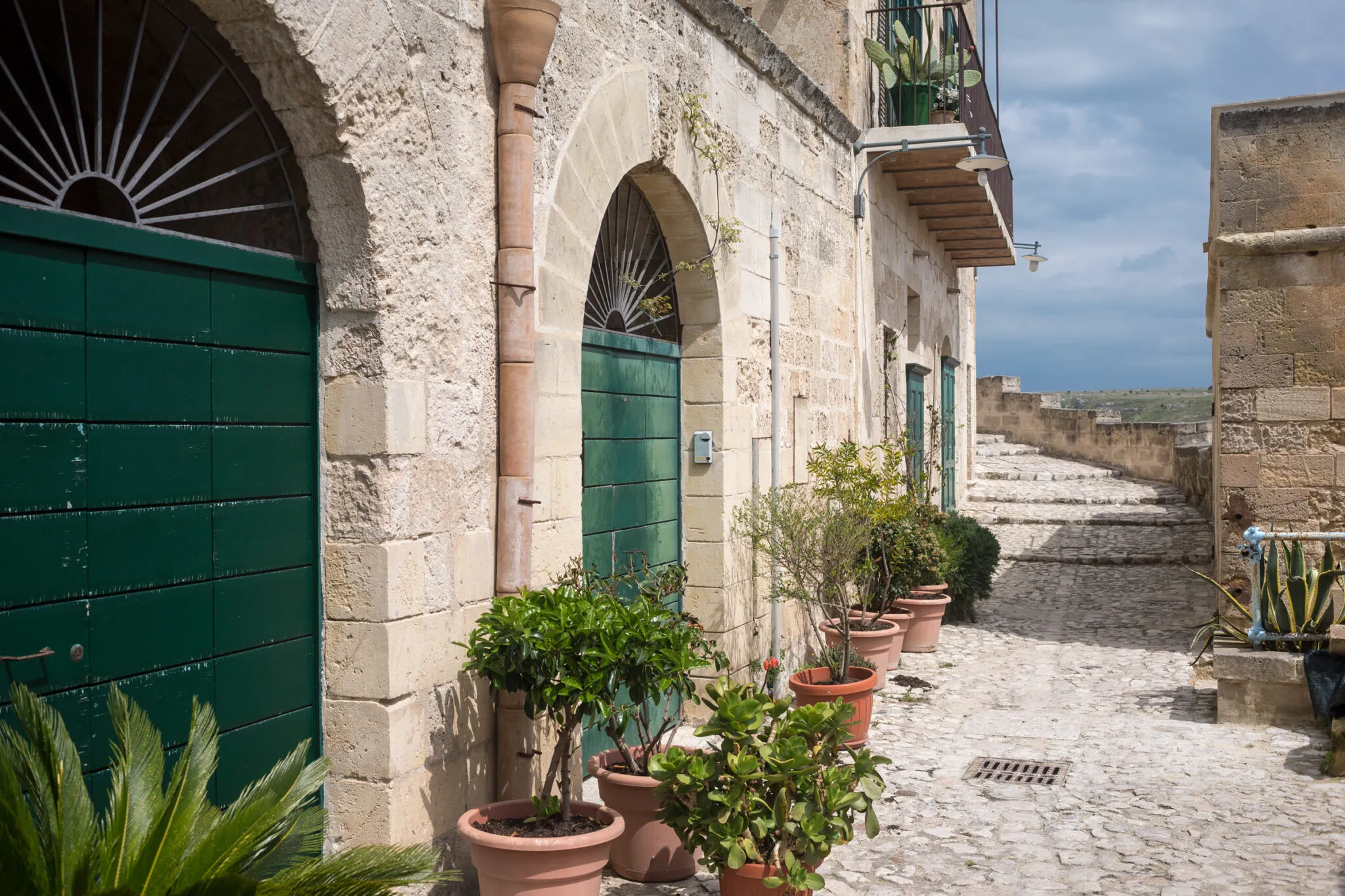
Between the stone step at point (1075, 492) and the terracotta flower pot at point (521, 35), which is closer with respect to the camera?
the terracotta flower pot at point (521, 35)

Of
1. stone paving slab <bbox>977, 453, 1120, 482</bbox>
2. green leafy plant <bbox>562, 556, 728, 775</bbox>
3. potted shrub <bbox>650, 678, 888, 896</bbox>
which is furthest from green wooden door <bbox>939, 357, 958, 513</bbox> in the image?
potted shrub <bbox>650, 678, 888, 896</bbox>

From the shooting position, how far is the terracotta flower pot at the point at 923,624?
8.80m

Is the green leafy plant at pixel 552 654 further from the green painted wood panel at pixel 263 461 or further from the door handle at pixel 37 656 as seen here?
the door handle at pixel 37 656

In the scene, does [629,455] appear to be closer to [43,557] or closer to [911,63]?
[43,557]

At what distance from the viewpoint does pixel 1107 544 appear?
1375 cm

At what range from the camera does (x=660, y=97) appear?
5484 mm

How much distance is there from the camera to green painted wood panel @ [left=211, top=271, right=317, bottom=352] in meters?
3.25

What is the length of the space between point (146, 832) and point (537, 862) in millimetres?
1391

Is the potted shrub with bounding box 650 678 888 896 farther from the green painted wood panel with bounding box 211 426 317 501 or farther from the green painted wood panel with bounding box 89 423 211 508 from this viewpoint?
the green painted wood panel with bounding box 89 423 211 508

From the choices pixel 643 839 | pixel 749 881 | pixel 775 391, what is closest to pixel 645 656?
pixel 749 881

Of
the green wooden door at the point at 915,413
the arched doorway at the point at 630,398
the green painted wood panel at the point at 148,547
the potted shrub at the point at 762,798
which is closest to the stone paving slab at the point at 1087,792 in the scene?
the potted shrub at the point at 762,798

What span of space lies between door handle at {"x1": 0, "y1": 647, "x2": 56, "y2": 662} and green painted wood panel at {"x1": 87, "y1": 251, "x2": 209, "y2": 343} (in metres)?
0.76

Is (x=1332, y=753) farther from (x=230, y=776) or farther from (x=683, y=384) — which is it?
(x=230, y=776)

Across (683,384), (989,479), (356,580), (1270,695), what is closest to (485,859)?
(356,580)
